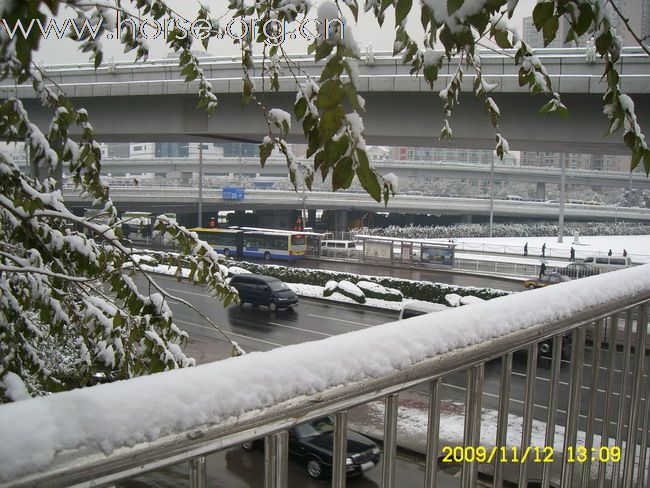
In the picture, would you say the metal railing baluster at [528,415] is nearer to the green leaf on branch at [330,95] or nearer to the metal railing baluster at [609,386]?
the metal railing baluster at [609,386]

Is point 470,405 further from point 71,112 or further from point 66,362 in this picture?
point 66,362

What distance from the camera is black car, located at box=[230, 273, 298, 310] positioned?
61.3 ft

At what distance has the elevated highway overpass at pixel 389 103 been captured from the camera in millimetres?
12320

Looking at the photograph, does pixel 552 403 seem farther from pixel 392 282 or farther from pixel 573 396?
pixel 392 282

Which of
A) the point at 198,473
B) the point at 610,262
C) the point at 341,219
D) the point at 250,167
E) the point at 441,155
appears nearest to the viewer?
the point at 198,473

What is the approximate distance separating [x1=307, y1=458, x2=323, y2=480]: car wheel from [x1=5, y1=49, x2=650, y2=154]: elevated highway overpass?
10.4 metres

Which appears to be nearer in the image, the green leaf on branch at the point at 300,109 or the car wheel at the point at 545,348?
the green leaf on branch at the point at 300,109

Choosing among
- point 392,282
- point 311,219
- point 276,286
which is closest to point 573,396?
point 276,286

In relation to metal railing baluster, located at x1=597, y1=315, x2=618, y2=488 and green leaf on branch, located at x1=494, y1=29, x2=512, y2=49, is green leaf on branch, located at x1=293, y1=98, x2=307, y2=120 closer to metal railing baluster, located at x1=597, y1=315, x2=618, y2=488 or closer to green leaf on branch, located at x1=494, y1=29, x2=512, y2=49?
green leaf on branch, located at x1=494, y1=29, x2=512, y2=49

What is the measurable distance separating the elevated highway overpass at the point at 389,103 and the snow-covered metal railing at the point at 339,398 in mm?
9847

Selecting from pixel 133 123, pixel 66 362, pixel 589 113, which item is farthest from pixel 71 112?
pixel 133 123
